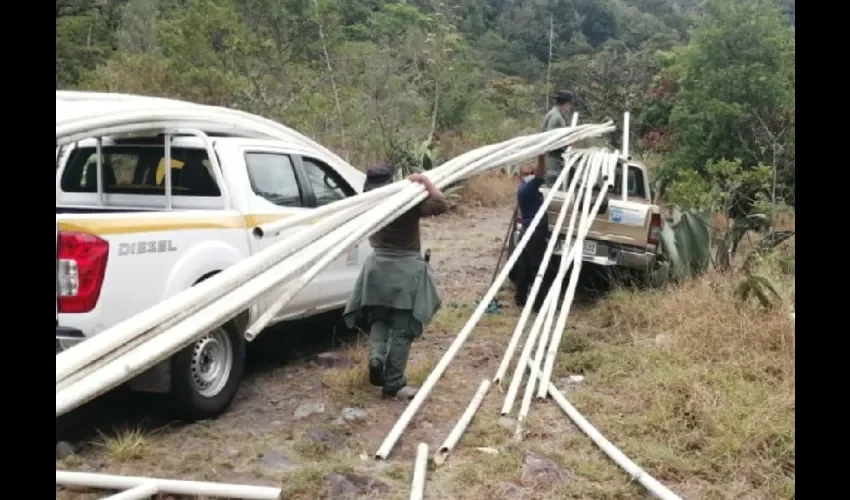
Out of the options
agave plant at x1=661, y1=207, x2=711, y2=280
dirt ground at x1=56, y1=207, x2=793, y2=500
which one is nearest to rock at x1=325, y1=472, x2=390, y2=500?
dirt ground at x1=56, y1=207, x2=793, y2=500

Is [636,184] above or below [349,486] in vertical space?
above

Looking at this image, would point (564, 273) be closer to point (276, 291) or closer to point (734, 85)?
point (276, 291)

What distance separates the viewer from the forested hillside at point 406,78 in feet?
43.5

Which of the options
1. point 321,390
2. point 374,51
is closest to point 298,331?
point 321,390

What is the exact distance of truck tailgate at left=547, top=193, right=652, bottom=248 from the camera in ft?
26.1

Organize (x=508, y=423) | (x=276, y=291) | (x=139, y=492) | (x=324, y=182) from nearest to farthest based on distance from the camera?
(x=276, y=291)
(x=139, y=492)
(x=508, y=423)
(x=324, y=182)

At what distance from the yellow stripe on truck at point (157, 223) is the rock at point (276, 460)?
4.58 feet

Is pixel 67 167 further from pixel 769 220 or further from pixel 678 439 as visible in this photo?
pixel 769 220

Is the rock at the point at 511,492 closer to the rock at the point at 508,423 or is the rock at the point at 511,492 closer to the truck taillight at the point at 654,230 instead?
the rock at the point at 508,423

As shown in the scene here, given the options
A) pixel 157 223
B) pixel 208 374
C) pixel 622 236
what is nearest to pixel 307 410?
pixel 208 374

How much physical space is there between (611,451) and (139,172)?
373 cm

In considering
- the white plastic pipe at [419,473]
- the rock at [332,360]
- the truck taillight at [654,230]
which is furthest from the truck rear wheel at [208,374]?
the truck taillight at [654,230]

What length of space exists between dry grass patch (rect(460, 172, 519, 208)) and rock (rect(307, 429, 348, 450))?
11.6 m

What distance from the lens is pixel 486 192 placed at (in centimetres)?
1641
